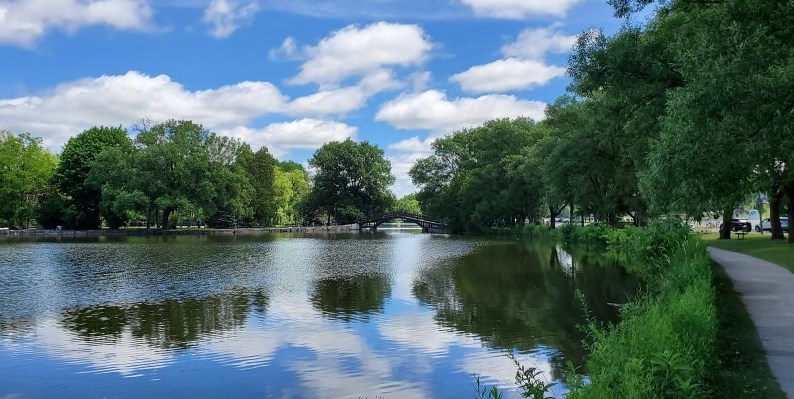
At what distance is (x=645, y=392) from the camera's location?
6.07 meters

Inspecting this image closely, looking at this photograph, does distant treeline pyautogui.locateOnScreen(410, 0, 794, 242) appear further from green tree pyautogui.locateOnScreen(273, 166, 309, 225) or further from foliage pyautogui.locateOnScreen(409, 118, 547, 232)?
green tree pyautogui.locateOnScreen(273, 166, 309, 225)

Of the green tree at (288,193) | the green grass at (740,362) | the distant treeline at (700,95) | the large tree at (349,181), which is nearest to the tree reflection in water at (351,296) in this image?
the distant treeline at (700,95)

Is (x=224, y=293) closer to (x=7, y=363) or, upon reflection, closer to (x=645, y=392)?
(x=7, y=363)

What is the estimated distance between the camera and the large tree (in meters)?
102

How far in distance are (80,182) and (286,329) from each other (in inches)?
2929

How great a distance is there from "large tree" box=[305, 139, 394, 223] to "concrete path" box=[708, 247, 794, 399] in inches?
3153

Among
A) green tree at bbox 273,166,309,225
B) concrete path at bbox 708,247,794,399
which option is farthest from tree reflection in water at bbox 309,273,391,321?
green tree at bbox 273,166,309,225

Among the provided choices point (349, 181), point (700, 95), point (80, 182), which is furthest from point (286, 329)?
point (349, 181)

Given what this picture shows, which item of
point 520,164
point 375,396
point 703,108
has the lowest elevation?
point 375,396

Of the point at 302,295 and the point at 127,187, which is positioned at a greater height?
the point at 127,187

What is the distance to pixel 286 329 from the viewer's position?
48.0 feet

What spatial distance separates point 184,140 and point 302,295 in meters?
58.4

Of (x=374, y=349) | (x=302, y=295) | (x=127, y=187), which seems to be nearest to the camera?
(x=374, y=349)

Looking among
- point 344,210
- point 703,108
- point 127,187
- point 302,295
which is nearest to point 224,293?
point 302,295
